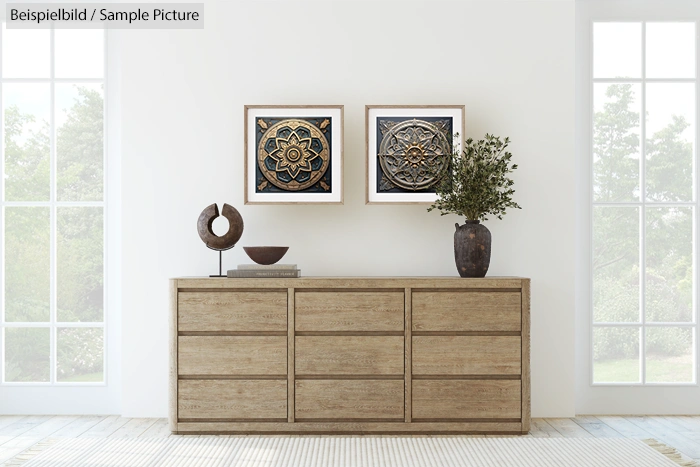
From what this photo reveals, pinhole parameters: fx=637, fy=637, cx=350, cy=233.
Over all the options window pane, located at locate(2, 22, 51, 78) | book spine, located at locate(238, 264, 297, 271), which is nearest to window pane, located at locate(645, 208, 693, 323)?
book spine, located at locate(238, 264, 297, 271)

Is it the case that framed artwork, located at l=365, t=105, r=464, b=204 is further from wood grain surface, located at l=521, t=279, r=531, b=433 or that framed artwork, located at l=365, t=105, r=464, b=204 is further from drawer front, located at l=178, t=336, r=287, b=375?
drawer front, located at l=178, t=336, r=287, b=375

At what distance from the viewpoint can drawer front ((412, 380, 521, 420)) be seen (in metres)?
3.10

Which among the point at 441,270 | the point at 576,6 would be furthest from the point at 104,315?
the point at 576,6

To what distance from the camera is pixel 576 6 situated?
11.9 ft

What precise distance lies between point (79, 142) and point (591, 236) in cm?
297

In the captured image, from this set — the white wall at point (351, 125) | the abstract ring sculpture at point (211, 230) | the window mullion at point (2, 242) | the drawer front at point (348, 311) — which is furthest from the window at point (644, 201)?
the window mullion at point (2, 242)

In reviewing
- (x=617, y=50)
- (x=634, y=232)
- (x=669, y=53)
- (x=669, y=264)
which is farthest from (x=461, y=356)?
(x=669, y=53)

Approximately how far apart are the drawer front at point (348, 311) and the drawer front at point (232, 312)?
93 mm

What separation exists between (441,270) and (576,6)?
1.70 m

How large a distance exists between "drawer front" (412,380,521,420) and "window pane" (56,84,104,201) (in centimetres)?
212

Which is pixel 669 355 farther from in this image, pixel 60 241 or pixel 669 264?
pixel 60 241

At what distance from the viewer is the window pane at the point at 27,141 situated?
11.9 feet

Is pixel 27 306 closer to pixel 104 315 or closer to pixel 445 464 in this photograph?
pixel 104 315

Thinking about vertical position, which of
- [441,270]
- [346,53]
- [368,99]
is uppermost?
[346,53]
